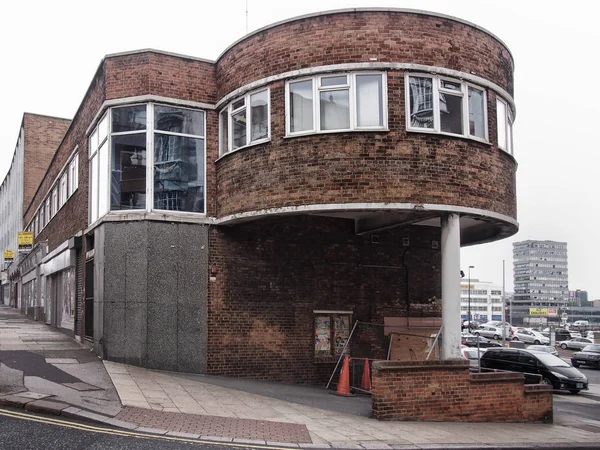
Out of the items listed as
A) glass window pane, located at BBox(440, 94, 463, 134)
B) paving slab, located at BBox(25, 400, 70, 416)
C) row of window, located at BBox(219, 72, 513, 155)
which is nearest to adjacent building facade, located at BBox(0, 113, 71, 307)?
row of window, located at BBox(219, 72, 513, 155)

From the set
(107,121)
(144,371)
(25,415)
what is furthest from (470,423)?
(107,121)

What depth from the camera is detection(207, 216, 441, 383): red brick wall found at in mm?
15406

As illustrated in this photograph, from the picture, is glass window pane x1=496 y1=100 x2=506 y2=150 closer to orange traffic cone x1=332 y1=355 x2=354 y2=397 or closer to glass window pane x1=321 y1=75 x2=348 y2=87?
glass window pane x1=321 y1=75 x2=348 y2=87

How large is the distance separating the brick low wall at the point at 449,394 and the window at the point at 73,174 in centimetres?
1225

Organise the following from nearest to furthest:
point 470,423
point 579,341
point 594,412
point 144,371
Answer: point 470,423 < point 144,371 < point 594,412 < point 579,341

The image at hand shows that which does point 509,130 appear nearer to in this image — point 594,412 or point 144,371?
point 594,412

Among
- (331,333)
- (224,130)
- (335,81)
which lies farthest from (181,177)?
(331,333)

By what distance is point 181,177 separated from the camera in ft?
51.4

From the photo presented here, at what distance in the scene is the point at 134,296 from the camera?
1470cm

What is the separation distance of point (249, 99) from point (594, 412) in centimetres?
1266

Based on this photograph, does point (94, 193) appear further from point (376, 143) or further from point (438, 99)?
point (438, 99)

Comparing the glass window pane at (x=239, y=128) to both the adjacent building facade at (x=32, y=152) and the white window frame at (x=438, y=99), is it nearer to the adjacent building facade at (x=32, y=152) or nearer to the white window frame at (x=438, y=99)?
the white window frame at (x=438, y=99)

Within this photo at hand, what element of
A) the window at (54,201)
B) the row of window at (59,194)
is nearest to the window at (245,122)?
the row of window at (59,194)

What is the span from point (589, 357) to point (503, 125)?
26980mm
